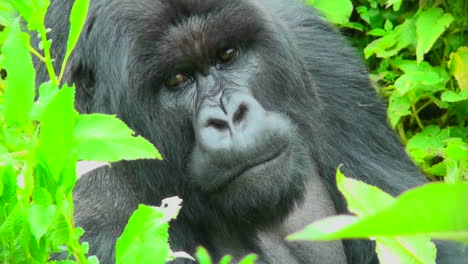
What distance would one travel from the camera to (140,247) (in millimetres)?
1211

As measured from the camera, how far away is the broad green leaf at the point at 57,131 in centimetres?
117

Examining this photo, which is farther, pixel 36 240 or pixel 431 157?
pixel 431 157

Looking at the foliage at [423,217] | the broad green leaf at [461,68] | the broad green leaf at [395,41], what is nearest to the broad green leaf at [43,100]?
the foliage at [423,217]

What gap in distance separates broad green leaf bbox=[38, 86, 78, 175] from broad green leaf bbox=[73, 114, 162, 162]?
11 cm

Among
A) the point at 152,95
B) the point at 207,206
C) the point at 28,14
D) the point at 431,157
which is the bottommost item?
the point at 431,157

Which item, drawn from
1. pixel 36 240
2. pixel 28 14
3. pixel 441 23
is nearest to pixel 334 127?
pixel 441 23

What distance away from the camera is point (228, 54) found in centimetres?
278

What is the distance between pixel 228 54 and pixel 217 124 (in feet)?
1.21

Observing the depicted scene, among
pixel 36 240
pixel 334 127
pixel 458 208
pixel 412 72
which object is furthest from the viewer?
pixel 412 72

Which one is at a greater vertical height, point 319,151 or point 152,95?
point 152,95

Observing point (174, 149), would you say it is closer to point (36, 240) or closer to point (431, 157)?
point (36, 240)

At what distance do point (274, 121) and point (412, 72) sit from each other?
168 cm

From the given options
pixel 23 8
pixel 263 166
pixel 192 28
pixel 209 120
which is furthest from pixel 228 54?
pixel 23 8

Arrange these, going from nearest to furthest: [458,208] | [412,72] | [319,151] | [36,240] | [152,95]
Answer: [458,208], [36,240], [152,95], [319,151], [412,72]
